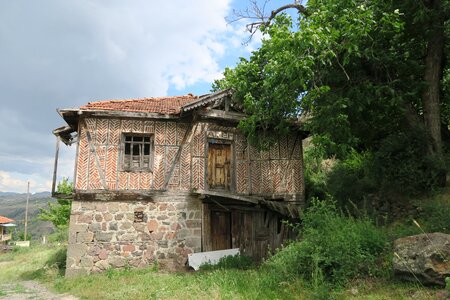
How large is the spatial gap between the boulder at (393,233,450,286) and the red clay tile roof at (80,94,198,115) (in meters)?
8.82

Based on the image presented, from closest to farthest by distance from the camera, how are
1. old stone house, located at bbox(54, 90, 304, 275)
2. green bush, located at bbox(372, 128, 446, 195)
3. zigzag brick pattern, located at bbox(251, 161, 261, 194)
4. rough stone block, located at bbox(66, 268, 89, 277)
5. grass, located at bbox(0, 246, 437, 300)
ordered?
1. grass, located at bbox(0, 246, 437, 300)
2. green bush, located at bbox(372, 128, 446, 195)
3. rough stone block, located at bbox(66, 268, 89, 277)
4. old stone house, located at bbox(54, 90, 304, 275)
5. zigzag brick pattern, located at bbox(251, 161, 261, 194)

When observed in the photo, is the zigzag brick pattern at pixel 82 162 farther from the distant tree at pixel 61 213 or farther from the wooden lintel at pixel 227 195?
the distant tree at pixel 61 213

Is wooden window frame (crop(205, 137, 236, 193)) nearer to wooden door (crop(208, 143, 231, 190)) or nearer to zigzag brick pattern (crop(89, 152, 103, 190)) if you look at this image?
wooden door (crop(208, 143, 231, 190))

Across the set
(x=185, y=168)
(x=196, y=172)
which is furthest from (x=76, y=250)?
(x=196, y=172)

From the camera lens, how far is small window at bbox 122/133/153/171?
40.8ft

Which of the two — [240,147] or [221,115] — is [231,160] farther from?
[221,115]

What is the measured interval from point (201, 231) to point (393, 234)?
7.03 m

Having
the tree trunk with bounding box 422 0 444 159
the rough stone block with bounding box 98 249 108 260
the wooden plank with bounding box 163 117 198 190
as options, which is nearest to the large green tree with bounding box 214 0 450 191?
the tree trunk with bounding box 422 0 444 159

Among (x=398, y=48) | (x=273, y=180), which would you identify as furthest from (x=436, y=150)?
(x=273, y=180)

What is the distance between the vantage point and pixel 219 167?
1334 centimetres

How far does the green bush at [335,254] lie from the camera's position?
639 cm

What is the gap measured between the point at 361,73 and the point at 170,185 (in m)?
7.68

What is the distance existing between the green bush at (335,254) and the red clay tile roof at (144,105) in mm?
7170

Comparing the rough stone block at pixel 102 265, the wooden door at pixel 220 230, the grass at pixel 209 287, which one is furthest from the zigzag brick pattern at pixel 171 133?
the rough stone block at pixel 102 265
